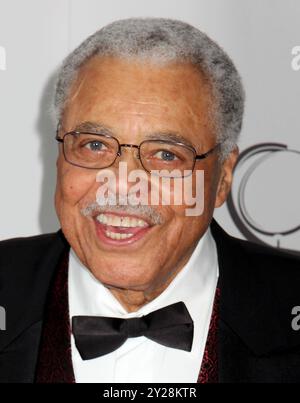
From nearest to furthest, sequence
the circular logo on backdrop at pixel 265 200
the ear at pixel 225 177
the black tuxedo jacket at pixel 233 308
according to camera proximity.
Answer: the black tuxedo jacket at pixel 233 308 → the ear at pixel 225 177 → the circular logo on backdrop at pixel 265 200

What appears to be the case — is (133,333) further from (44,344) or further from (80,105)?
(80,105)

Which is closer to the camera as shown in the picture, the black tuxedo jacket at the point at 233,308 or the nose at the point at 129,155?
the nose at the point at 129,155

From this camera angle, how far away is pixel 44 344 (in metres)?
1.68

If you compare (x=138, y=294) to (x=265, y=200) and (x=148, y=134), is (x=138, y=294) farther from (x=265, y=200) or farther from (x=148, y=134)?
(x=265, y=200)

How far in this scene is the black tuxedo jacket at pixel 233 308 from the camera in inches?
65.0

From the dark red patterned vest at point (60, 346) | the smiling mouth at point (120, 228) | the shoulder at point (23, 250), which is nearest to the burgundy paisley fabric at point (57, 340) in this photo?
the dark red patterned vest at point (60, 346)

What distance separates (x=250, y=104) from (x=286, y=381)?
37.8 inches

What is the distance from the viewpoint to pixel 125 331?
1640 mm

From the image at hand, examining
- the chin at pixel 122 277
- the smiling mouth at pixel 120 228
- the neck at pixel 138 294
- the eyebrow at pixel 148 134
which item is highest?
the eyebrow at pixel 148 134

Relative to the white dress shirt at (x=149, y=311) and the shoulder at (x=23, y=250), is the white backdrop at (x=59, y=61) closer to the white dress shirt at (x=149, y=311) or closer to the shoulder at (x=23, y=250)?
the shoulder at (x=23, y=250)

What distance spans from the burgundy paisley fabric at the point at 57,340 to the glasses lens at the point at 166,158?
38 cm

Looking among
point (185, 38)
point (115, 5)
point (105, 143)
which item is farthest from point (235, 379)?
point (115, 5)
